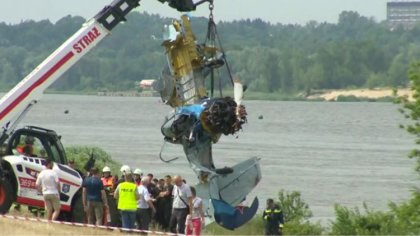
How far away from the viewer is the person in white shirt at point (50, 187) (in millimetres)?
28875

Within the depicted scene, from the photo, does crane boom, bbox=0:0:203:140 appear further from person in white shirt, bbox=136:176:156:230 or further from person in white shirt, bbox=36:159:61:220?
person in white shirt, bbox=136:176:156:230

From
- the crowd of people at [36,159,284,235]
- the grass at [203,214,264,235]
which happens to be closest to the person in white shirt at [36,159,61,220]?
the crowd of people at [36,159,284,235]

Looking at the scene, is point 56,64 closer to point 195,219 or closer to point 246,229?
point 195,219

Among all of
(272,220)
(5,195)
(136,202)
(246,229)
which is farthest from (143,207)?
(246,229)

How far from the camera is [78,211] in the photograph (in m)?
30.6

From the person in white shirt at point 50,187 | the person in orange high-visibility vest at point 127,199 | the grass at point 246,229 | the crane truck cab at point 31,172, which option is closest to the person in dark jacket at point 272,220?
the grass at point 246,229

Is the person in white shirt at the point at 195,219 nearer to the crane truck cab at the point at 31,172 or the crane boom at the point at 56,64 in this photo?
the crane truck cab at the point at 31,172

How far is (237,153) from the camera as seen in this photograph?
271 feet

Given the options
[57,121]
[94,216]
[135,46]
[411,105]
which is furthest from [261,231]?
[135,46]

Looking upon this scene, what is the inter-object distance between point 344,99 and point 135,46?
1182 inches

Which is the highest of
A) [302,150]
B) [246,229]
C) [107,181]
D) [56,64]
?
[56,64]

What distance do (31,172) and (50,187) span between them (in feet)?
3.53

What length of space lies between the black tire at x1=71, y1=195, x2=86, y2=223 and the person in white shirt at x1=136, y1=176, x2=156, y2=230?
1.40 meters

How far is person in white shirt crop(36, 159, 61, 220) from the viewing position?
28.9 meters
